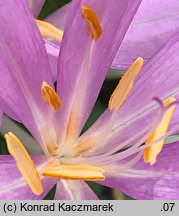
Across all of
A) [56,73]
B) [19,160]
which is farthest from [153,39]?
[19,160]

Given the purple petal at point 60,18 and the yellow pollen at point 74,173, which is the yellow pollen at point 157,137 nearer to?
the yellow pollen at point 74,173

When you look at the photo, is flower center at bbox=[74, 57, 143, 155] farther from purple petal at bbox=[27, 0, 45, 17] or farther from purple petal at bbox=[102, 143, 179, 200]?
purple petal at bbox=[27, 0, 45, 17]

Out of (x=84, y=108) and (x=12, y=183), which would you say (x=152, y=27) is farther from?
(x=12, y=183)

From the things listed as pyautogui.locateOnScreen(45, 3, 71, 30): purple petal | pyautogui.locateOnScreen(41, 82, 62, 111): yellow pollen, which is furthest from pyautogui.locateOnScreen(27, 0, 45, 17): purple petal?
pyautogui.locateOnScreen(41, 82, 62, 111): yellow pollen

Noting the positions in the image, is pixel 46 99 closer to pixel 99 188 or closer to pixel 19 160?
pixel 19 160

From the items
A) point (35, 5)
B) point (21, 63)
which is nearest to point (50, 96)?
point (21, 63)

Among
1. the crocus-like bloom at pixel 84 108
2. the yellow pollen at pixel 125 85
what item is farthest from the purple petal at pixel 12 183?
the yellow pollen at pixel 125 85

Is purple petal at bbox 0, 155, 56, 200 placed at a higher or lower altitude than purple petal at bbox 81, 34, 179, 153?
lower
